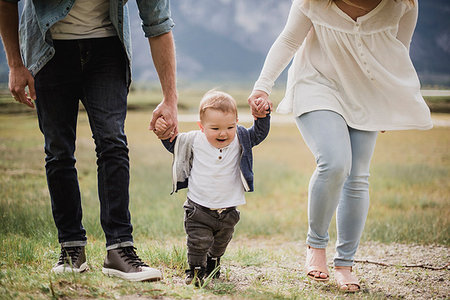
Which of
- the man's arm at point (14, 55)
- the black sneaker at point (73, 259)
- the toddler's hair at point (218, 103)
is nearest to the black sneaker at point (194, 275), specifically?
the black sneaker at point (73, 259)

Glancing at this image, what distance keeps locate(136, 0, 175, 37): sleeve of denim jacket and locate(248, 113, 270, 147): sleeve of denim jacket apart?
0.74 metres

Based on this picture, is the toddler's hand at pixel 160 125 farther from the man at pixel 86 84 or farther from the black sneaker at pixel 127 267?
the black sneaker at pixel 127 267

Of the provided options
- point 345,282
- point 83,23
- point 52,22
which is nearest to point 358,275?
point 345,282

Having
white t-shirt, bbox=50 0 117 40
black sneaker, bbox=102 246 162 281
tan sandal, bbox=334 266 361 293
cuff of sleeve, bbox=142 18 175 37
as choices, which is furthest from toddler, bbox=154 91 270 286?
tan sandal, bbox=334 266 361 293

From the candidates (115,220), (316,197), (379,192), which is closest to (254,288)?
(316,197)

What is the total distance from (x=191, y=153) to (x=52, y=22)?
1022 millimetres

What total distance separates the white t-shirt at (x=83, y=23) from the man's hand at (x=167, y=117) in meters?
0.49

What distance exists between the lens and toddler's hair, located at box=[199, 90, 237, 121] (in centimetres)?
259

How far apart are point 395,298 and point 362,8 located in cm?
171

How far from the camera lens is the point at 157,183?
8.22 m

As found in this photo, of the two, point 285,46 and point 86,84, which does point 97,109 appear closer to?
point 86,84

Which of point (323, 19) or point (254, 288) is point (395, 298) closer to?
point (254, 288)

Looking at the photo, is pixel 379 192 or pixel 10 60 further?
pixel 379 192

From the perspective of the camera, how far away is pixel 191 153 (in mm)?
2727
